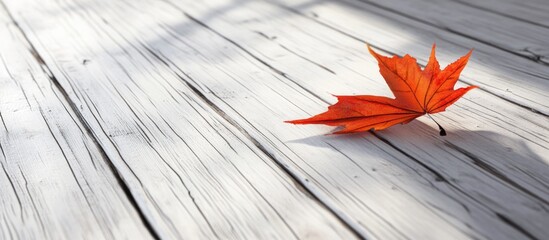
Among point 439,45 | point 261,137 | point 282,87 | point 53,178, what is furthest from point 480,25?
point 53,178

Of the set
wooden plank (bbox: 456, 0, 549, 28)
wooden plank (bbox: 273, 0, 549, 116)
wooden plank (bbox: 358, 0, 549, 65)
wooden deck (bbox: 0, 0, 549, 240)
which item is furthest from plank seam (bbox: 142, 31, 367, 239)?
wooden plank (bbox: 456, 0, 549, 28)

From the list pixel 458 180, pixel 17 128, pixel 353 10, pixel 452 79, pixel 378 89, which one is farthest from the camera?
pixel 353 10

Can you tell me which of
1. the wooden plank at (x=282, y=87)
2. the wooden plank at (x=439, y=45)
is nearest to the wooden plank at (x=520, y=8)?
the wooden plank at (x=439, y=45)

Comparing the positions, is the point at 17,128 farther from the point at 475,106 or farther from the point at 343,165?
the point at 475,106

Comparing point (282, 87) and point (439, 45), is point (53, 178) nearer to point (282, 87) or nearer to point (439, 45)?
point (282, 87)

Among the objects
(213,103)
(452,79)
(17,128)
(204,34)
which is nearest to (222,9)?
(204,34)

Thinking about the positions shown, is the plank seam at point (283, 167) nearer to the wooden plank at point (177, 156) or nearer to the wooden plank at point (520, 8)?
the wooden plank at point (177, 156)

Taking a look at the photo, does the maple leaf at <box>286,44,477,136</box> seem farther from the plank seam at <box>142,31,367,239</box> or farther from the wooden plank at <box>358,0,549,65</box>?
the wooden plank at <box>358,0,549,65</box>
